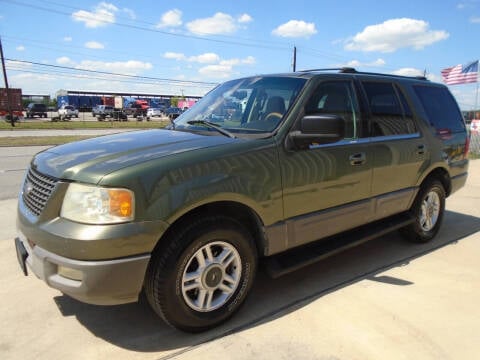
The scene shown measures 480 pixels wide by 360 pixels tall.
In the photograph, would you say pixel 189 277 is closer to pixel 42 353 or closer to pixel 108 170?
pixel 108 170

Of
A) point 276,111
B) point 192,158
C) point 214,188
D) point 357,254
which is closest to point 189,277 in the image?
point 214,188

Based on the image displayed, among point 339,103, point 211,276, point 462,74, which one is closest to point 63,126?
point 462,74

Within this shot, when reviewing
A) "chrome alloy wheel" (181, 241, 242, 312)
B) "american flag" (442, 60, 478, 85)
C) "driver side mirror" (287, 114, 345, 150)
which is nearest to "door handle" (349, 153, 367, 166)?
"driver side mirror" (287, 114, 345, 150)

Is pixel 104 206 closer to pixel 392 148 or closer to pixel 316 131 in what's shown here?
pixel 316 131

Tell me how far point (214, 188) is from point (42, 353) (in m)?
1.54

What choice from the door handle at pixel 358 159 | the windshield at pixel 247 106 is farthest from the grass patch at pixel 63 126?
the door handle at pixel 358 159

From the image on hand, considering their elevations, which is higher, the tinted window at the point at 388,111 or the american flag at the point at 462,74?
the american flag at the point at 462,74

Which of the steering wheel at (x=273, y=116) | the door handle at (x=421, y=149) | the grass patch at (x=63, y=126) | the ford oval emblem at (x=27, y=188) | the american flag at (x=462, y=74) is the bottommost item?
the grass patch at (x=63, y=126)

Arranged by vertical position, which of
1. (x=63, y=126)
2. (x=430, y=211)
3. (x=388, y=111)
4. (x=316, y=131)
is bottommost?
(x=63, y=126)

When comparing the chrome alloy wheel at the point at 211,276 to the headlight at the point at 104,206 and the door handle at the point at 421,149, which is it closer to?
the headlight at the point at 104,206

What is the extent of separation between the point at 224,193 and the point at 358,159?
5.00ft

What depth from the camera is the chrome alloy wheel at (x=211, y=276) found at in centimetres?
270

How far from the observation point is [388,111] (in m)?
4.09

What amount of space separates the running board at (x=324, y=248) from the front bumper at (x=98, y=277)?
43.4 inches
